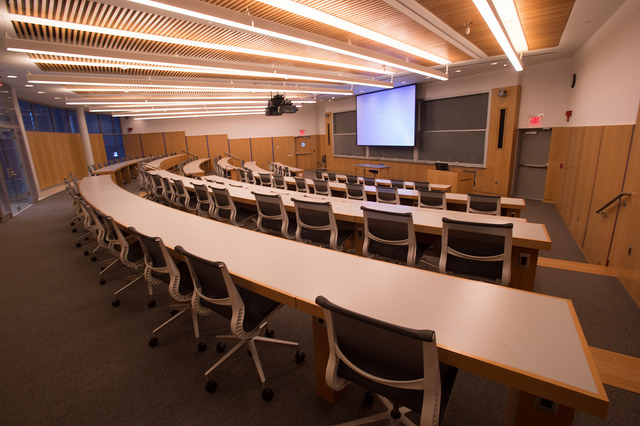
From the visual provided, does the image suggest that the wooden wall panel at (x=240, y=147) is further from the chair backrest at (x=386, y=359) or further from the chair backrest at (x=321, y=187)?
the chair backrest at (x=386, y=359)

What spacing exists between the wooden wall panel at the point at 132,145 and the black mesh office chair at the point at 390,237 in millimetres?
18646

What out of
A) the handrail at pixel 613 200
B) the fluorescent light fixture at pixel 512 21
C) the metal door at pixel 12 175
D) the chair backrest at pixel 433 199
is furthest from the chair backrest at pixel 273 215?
the metal door at pixel 12 175

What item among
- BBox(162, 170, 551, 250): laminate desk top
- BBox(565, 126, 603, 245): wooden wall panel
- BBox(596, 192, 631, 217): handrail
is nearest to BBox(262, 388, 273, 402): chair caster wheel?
BBox(162, 170, 551, 250): laminate desk top

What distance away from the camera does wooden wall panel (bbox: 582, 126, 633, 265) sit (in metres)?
3.70

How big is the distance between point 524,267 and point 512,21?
4248mm

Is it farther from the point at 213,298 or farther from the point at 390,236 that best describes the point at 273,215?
the point at 213,298

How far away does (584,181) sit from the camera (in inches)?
197

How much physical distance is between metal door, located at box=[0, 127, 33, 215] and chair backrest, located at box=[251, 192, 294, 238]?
7663 mm

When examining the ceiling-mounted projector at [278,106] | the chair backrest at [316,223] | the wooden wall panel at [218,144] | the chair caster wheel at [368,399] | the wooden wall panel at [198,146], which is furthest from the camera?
the wooden wall panel at [218,144]

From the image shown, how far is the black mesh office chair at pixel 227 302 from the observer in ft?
6.00

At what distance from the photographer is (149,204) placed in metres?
4.12

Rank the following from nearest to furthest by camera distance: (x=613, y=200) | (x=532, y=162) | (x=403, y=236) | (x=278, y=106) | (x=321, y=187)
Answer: (x=403, y=236) < (x=613, y=200) < (x=321, y=187) < (x=532, y=162) < (x=278, y=106)

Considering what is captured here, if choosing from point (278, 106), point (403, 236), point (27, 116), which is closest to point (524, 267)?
point (403, 236)

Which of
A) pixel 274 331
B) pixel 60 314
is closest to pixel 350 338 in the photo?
pixel 274 331
